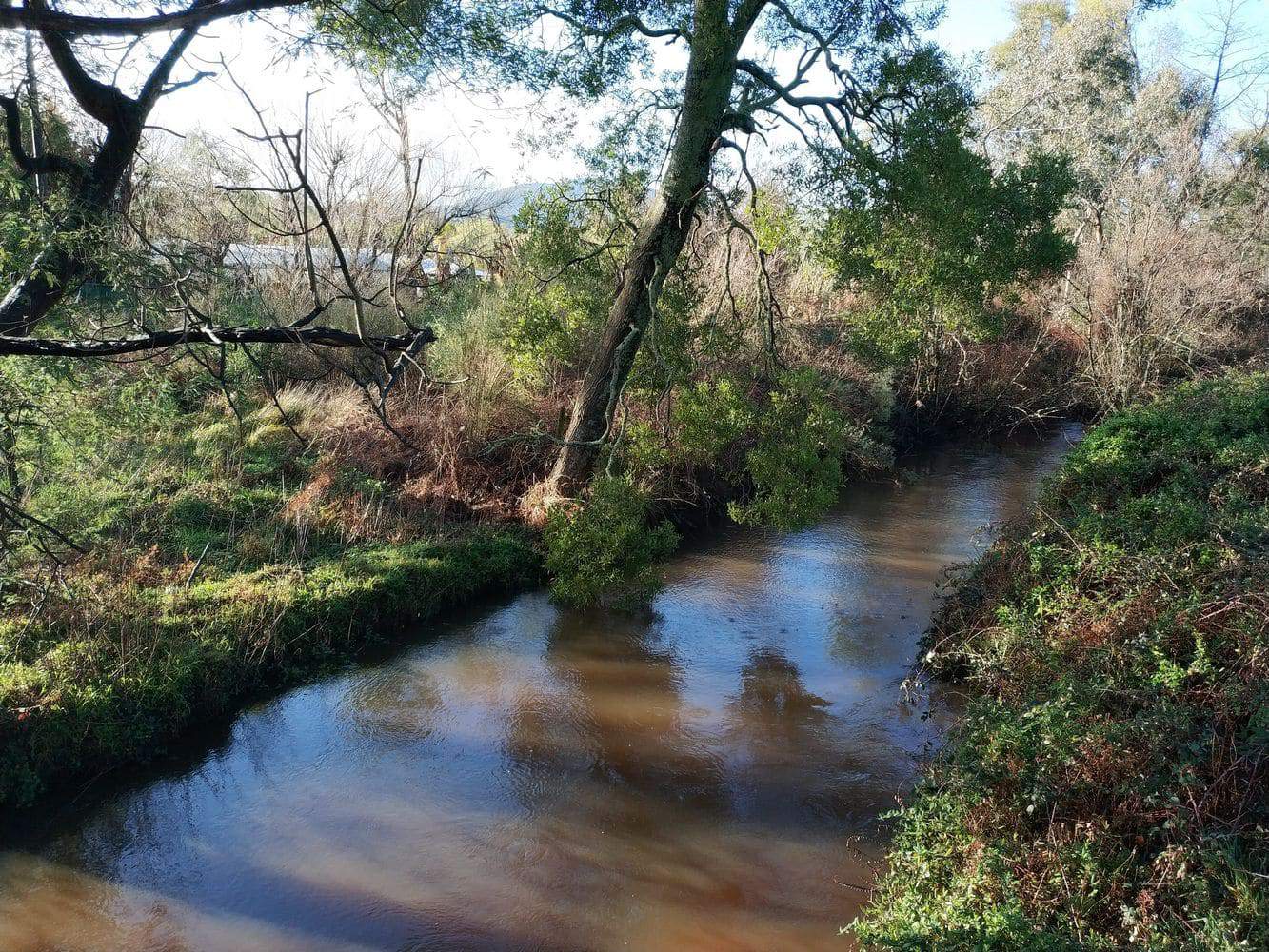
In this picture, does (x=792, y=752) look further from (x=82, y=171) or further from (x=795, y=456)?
(x=82, y=171)

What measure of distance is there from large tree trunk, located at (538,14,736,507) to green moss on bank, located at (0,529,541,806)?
2.37 metres

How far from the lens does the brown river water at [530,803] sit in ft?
18.5

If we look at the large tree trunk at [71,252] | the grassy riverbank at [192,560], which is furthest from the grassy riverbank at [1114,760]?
the large tree trunk at [71,252]

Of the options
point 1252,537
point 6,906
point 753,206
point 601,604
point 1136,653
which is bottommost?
point 6,906

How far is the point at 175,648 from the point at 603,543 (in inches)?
169

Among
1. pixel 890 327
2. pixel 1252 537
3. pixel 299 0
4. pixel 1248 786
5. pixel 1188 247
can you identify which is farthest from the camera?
pixel 1188 247

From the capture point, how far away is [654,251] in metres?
10.9

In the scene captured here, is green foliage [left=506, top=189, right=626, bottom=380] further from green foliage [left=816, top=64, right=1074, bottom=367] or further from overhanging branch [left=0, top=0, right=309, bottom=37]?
overhanging branch [left=0, top=0, right=309, bottom=37]

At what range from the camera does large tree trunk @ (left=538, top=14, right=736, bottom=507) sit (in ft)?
32.3

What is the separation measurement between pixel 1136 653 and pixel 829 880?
2583mm

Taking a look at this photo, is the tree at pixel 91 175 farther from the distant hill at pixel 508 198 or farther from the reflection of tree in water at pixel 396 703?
the distant hill at pixel 508 198

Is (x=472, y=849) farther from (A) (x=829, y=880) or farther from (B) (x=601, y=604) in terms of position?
(B) (x=601, y=604)

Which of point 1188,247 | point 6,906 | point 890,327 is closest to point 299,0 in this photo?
point 6,906

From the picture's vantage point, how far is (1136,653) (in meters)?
5.64
